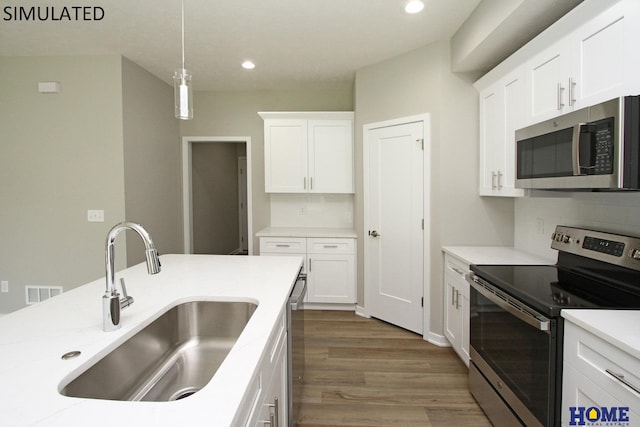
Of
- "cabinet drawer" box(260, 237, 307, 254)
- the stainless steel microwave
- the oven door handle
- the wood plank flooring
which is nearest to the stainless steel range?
the oven door handle

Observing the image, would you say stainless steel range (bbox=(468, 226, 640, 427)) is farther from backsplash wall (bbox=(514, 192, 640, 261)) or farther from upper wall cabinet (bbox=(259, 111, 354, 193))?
upper wall cabinet (bbox=(259, 111, 354, 193))

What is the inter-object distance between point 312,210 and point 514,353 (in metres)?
3.00

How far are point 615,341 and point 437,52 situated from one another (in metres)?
2.57

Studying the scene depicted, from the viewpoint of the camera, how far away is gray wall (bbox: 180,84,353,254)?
4320 millimetres

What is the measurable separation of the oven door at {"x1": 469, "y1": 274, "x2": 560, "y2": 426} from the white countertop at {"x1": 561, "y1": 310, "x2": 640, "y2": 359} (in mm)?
118

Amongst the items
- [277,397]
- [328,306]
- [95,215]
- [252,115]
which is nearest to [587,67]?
[277,397]

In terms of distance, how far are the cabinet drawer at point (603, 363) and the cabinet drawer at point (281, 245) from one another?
2.74 meters

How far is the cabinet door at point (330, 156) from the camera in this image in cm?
391

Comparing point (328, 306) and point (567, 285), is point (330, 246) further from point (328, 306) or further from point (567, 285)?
point (567, 285)

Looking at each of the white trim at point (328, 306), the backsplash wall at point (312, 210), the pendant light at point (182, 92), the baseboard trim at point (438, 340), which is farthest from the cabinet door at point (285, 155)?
the pendant light at point (182, 92)

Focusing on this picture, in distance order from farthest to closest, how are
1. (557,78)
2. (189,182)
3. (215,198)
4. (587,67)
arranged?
(215,198), (189,182), (557,78), (587,67)

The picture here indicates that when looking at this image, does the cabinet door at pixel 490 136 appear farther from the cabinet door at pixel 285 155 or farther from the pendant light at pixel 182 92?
the pendant light at pixel 182 92

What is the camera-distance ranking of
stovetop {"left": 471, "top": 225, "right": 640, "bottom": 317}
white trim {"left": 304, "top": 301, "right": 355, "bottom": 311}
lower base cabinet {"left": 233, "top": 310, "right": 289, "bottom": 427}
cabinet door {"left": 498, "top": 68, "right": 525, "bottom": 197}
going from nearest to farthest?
lower base cabinet {"left": 233, "top": 310, "right": 289, "bottom": 427} < stovetop {"left": 471, "top": 225, "right": 640, "bottom": 317} < cabinet door {"left": 498, "top": 68, "right": 525, "bottom": 197} < white trim {"left": 304, "top": 301, "right": 355, "bottom": 311}

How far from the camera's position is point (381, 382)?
237 centimetres
